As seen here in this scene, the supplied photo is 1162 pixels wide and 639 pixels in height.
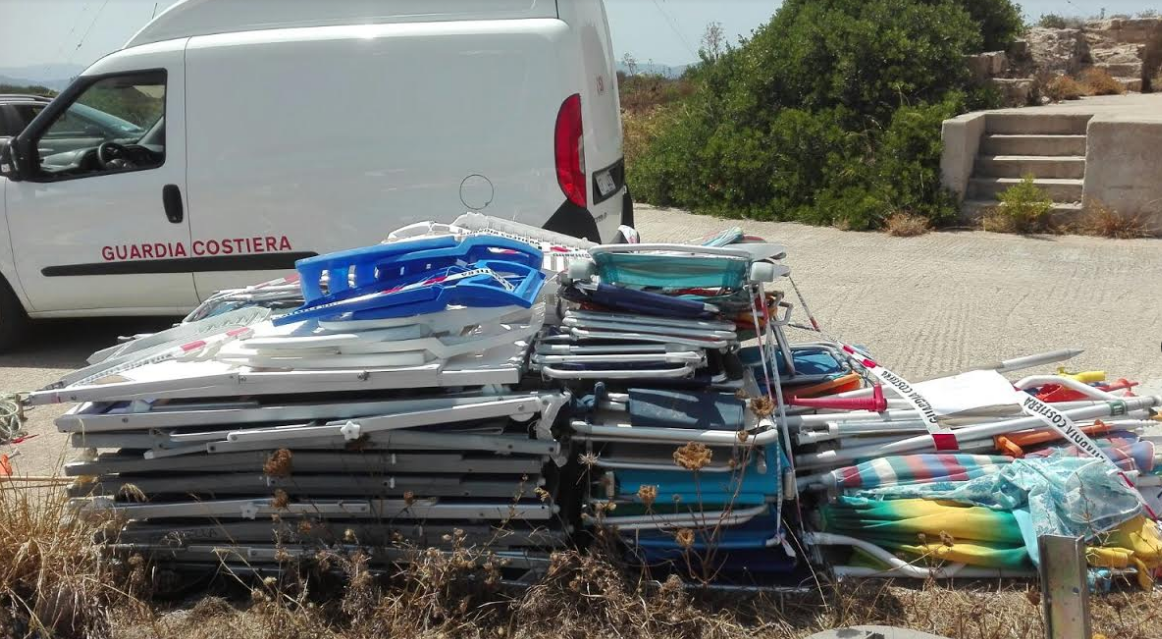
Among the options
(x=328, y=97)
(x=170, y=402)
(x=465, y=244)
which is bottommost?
(x=170, y=402)

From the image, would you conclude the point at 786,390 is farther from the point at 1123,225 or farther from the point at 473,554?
the point at 1123,225

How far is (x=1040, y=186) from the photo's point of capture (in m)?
10.2

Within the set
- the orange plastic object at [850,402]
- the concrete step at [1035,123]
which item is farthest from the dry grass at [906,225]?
the orange plastic object at [850,402]

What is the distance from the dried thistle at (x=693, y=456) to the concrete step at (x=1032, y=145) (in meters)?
8.94

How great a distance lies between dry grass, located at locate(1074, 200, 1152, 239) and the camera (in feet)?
30.8

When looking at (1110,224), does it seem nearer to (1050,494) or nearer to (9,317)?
(1050,494)

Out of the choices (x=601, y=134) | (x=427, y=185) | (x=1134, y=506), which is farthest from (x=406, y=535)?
(x=601, y=134)

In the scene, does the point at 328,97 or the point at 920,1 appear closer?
the point at 328,97

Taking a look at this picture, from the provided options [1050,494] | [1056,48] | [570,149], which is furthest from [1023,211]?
[1056,48]

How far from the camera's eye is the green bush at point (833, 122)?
10539 mm

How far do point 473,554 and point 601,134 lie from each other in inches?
147

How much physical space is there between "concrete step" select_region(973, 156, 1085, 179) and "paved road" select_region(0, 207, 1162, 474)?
127cm

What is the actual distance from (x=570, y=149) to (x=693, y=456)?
3349 millimetres

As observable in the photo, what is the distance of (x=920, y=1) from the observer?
12859 mm
